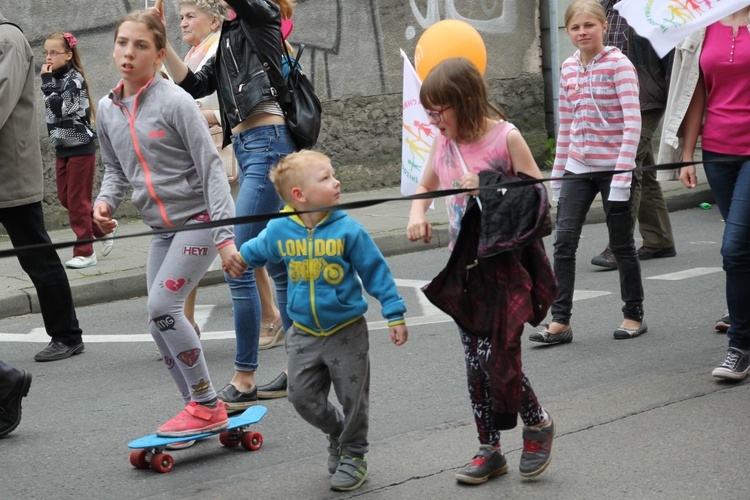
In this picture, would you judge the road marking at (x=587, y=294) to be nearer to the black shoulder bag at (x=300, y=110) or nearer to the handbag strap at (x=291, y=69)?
the black shoulder bag at (x=300, y=110)

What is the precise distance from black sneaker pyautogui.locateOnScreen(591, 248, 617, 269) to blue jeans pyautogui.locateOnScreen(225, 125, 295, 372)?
3710 mm

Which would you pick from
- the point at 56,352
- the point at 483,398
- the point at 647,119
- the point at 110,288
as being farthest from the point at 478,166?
the point at 110,288

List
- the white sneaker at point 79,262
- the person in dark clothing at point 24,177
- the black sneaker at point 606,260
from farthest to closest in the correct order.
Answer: the white sneaker at point 79,262 < the black sneaker at point 606,260 < the person in dark clothing at point 24,177

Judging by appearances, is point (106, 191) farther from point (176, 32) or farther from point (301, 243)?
point (176, 32)

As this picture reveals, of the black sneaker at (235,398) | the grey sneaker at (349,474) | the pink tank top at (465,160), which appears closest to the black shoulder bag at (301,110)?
the black sneaker at (235,398)

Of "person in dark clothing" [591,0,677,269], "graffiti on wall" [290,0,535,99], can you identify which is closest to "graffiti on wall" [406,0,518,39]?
"graffiti on wall" [290,0,535,99]

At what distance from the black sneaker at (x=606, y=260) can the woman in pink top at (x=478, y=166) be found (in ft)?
15.3

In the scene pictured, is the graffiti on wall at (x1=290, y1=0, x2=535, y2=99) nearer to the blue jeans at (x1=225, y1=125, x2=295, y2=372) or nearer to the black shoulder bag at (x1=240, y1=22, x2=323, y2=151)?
the black shoulder bag at (x1=240, y1=22, x2=323, y2=151)

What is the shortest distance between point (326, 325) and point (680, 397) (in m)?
1.88

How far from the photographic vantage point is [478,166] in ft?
13.4

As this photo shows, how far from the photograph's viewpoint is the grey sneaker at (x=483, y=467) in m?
4.06

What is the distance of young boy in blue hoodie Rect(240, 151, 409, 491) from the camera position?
399 centimetres

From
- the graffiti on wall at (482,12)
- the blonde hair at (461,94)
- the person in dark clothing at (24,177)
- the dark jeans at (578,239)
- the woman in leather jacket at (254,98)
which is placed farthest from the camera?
the graffiti on wall at (482,12)

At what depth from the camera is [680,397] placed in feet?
16.6
